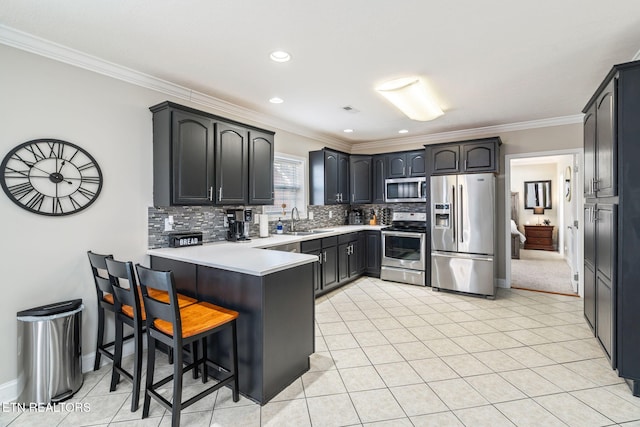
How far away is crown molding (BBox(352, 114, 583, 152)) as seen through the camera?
4.41 m

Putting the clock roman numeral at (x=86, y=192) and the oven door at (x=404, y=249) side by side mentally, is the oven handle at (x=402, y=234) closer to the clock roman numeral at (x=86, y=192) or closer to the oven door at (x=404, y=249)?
the oven door at (x=404, y=249)

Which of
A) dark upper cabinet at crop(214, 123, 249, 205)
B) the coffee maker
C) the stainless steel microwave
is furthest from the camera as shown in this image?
the stainless steel microwave

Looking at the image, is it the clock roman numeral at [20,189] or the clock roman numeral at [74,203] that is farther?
the clock roman numeral at [74,203]

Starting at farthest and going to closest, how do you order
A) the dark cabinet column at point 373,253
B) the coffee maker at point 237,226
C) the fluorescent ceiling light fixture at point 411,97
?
Result: the dark cabinet column at point 373,253
the coffee maker at point 237,226
the fluorescent ceiling light fixture at point 411,97

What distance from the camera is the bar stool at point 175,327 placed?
1.75 m

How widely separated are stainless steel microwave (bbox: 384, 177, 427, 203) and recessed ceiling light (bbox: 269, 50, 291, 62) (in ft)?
10.8

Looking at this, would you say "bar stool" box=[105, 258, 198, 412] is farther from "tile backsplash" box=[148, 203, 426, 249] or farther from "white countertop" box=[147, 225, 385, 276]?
"tile backsplash" box=[148, 203, 426, 249]

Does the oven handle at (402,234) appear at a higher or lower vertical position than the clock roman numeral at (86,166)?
lower

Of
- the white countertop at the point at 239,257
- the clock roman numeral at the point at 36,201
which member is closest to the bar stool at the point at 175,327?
the white countertop at the point at 239,257

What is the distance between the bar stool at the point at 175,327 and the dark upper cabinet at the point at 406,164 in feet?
13.6

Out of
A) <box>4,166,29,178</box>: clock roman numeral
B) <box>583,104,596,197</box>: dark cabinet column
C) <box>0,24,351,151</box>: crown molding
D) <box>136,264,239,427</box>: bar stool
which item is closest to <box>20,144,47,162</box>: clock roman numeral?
<box>4,166,29,178</box>: clock roman numeral

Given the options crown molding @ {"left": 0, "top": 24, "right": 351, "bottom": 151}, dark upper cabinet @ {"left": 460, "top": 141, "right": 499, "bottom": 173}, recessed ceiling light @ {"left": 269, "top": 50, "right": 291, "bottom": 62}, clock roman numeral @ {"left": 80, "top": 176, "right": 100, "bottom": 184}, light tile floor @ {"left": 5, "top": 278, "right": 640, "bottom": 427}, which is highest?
recessed ceiling light @ {"left": 269, "top": 50, "right": 291, "bottom": 62}

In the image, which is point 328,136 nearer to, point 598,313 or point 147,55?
point 147,55

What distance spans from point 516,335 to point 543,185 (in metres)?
6.70
